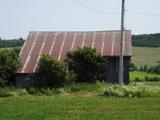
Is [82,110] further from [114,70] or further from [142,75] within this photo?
[142,75]

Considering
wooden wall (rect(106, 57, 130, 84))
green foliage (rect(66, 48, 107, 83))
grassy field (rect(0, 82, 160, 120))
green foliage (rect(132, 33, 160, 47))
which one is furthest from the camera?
green foliage (rect(132, 33, 160, 47))

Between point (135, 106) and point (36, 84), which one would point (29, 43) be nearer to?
point (36, 84)

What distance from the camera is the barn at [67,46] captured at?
3925 centimetres

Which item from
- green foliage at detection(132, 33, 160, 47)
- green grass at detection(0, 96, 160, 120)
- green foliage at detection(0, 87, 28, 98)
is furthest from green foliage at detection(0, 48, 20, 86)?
green foliage at detection(132, 33, 160, 47)

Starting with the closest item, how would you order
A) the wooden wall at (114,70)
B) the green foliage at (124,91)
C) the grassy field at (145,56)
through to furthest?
the green foliage at (124,91), the wooden wall at (114,70), the grassy field at (145,56)

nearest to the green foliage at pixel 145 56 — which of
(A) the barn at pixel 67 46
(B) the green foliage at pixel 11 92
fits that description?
(A) the barn at pixel 67 46

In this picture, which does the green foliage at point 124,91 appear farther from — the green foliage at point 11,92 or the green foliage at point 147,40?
the green foliage at point 147,40

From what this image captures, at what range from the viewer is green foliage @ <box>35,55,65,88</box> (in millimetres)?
35344

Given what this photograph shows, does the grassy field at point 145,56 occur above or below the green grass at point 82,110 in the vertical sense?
above

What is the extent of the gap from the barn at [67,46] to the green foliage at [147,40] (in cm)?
5840

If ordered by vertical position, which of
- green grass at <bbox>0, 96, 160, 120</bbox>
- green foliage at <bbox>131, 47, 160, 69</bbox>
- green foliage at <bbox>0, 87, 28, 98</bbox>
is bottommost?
green grass at <bbox>0, 96, 160, 120</bbox>

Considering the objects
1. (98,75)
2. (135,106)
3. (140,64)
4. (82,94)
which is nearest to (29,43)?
(98,75)

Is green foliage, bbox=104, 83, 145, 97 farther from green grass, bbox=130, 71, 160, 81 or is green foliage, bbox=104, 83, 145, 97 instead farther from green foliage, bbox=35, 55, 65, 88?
green grass, bbox=130, 71, 160, 81

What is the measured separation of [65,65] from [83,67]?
4.80 ft
